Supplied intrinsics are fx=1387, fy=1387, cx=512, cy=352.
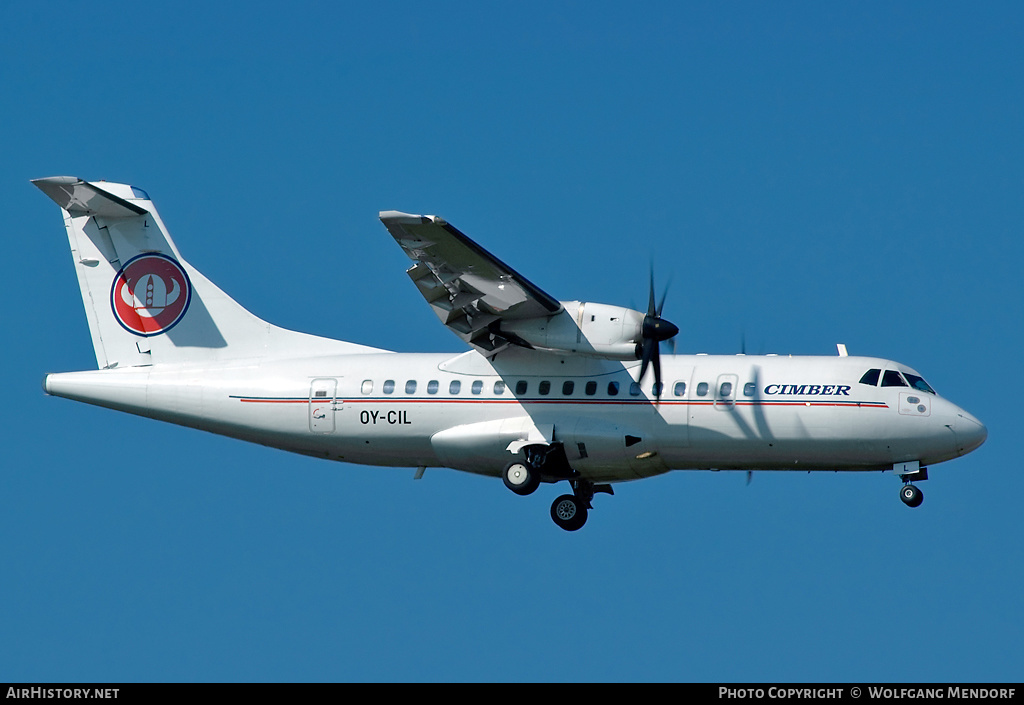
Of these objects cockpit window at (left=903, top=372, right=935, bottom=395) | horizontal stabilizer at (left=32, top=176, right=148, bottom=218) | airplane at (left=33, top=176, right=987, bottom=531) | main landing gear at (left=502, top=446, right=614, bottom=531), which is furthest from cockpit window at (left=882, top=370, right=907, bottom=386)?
horizontal stabilizer at (left=32, top=176, right=148, bottom=218)

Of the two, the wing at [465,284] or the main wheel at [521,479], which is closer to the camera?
the wing at [465,284]

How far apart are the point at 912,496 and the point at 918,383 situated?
6.81 feet

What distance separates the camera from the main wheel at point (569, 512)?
26.4m

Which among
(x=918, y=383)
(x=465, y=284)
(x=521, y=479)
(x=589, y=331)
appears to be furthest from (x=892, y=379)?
(x=465, y=284)

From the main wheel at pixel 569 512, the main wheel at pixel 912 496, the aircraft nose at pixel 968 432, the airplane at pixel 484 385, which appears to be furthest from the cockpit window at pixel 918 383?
the main wheel at pixel 569 512

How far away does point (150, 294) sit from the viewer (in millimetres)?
28000

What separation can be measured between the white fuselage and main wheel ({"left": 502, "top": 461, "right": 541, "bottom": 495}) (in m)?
0.38

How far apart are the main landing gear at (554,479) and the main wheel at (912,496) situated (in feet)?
19.3

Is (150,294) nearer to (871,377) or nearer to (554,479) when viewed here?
(554,479)

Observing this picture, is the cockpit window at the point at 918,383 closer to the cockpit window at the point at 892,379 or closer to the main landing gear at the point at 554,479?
the cockpit window at the point at 892,379

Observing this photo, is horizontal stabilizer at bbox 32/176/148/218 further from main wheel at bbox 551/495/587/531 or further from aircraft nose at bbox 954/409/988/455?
aircraft nose at bbox 954/409/988/455

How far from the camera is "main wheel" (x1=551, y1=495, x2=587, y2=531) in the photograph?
26438mm
